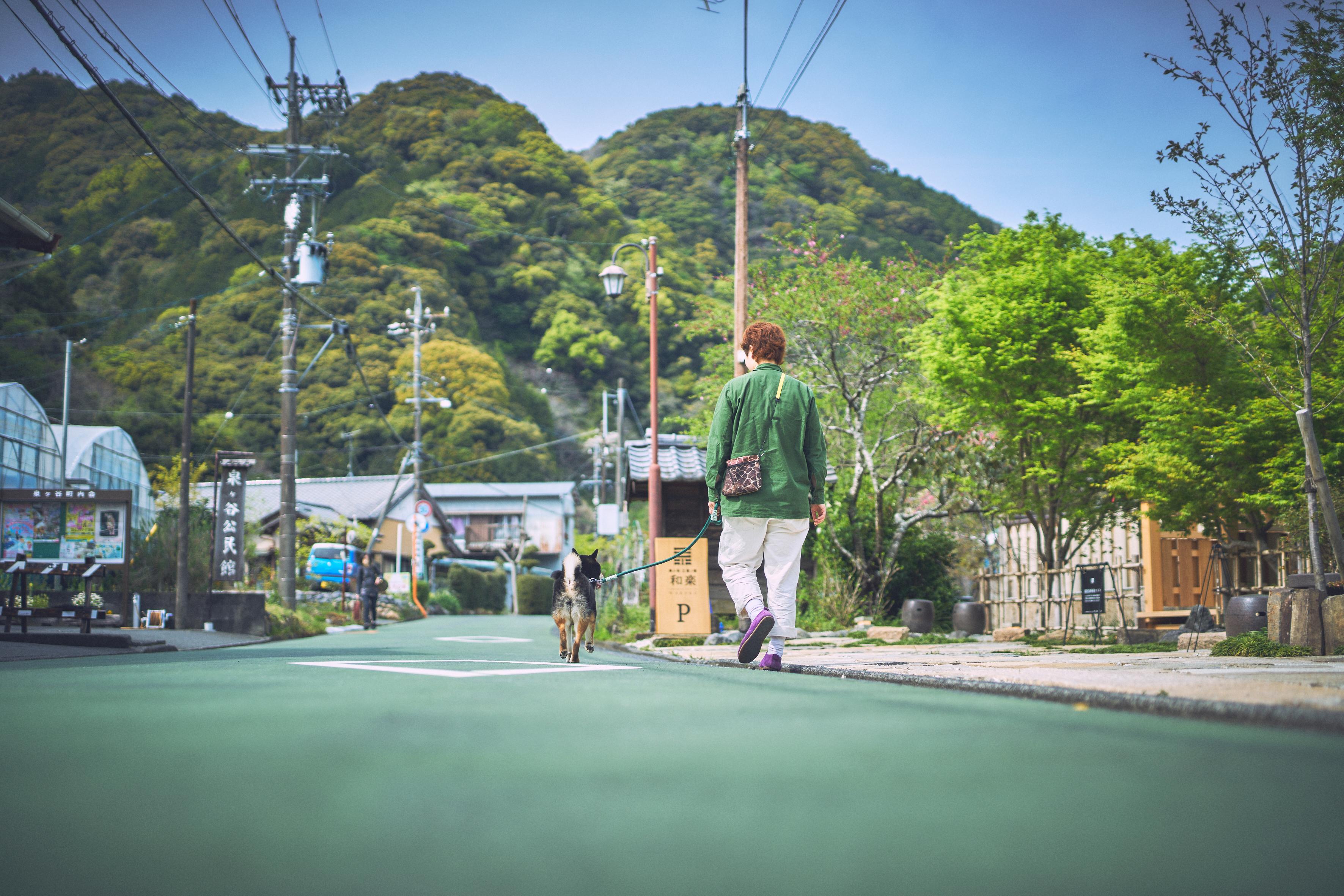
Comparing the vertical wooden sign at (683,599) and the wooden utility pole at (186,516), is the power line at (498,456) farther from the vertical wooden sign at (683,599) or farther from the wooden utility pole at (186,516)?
the vertical wooden sign at (683,599)

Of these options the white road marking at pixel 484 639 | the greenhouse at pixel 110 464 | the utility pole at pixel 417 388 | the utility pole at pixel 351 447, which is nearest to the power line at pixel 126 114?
the white road marking at pixel 484 639

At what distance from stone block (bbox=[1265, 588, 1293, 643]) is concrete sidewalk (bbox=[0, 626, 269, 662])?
10212 mm

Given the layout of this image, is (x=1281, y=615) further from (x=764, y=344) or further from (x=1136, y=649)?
(x=764, y=344)

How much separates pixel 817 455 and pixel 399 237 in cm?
4872

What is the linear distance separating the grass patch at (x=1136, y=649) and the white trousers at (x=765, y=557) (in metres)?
4.53

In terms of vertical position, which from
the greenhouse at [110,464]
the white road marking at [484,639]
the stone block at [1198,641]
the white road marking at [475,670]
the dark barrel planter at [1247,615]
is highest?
the greenhouse at [110,464]

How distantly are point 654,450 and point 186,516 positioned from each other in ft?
27.6

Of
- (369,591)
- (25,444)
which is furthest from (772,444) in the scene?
(25,444)

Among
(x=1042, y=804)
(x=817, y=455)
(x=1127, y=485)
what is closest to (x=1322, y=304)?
(x=1127, y=485)

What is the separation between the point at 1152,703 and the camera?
12.3 feet

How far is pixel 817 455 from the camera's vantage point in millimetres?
6711

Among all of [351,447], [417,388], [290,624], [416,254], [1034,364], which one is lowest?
[290,624]

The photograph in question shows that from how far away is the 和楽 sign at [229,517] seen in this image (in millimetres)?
20438

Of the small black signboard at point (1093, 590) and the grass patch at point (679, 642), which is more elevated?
the small black signboard at point (1093, 590)
